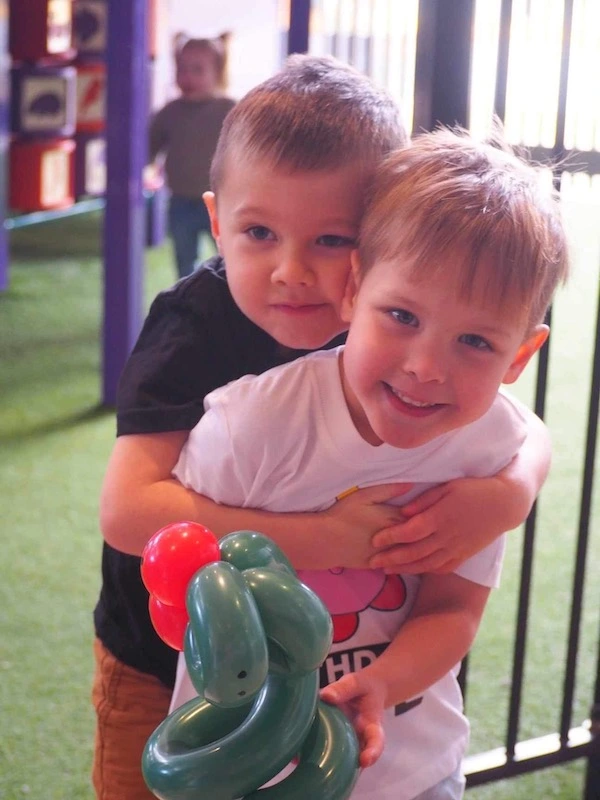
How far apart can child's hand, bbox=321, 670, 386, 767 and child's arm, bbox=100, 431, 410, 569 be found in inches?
4.4

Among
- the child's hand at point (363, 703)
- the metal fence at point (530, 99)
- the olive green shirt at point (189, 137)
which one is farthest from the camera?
the olive green shirt at point (189, 137)

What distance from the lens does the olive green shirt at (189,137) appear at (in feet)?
12.6

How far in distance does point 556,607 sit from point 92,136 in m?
4.06

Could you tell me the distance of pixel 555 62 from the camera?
129 centimetres

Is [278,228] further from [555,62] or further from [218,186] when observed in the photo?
[555,62]

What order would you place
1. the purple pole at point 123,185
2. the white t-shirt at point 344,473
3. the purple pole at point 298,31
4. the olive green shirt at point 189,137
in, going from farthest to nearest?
the olive green shirt at point 189,137 < the purple pole at point 123,185 < the purple pole at point 298,31 < the white t-shirt at point 344,473

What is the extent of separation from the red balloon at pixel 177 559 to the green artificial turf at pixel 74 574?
46 centimetres

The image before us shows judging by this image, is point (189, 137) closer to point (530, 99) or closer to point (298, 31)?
point (298, 31)

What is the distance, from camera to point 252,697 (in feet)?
2.06

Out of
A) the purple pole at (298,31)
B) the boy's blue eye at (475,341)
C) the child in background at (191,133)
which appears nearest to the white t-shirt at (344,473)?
the boy's blue eye at (475,341)

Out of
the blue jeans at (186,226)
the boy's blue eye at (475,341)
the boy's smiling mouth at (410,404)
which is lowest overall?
the blue jeans at (186,226)

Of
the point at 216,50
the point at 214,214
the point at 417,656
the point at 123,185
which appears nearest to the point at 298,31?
the point at 214,214

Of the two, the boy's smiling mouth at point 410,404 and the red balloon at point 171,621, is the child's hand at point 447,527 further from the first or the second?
the red balloon at point 171,621

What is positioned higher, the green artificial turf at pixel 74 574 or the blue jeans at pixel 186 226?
the blue jeans at pixel 186 226
